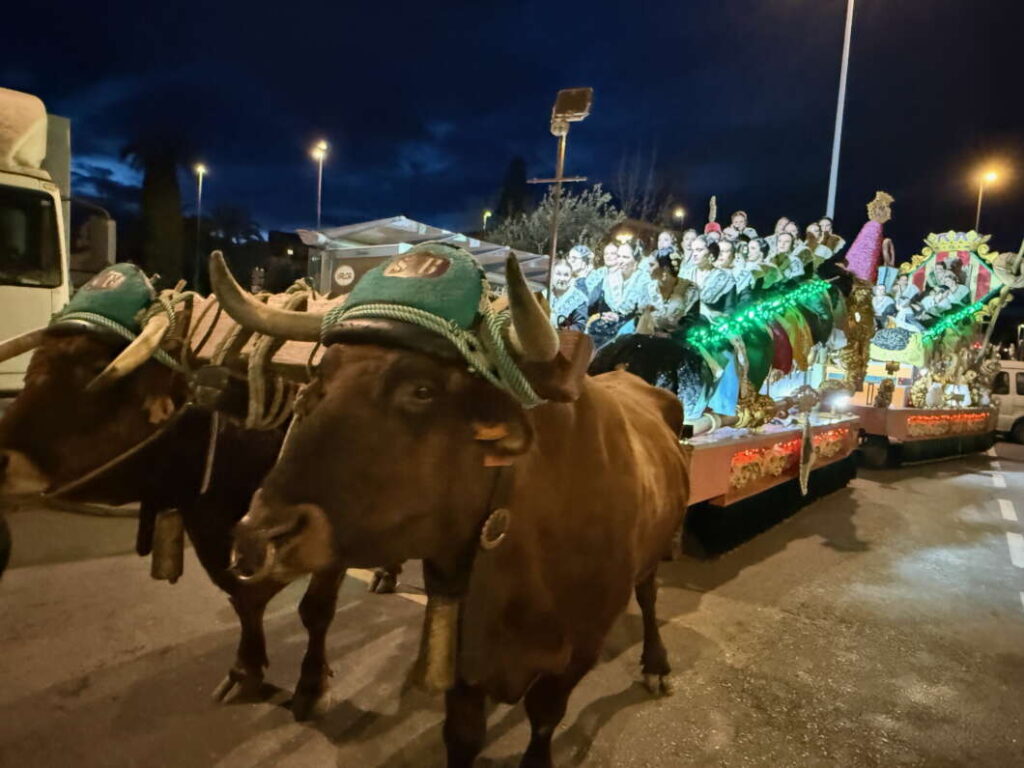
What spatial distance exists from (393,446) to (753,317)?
222 inches

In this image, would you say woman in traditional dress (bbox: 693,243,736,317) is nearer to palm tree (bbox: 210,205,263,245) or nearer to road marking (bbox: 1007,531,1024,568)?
road marking (bbox: 1007,531,1024,568)

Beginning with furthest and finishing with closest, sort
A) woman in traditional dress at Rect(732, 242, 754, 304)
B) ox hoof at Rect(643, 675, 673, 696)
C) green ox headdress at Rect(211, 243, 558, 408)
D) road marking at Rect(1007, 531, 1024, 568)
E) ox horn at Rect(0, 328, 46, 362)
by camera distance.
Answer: woman in traditional dress at Rect(732, 242, 754, 304) < road marking at Rect(1007, 531, 1024, 568) < ox hoof at Rect(643, 675, 673, 696) < ox horn at Rect(0, 328, 46, 362) < green ox headdress at Rect(211, 243, 558, 408)

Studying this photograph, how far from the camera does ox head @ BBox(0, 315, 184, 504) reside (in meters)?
2.28

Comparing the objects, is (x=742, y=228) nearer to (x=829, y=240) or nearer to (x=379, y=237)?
(x=829, y=240)

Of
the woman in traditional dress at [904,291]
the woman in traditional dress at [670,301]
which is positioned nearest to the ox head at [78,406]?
the woman in traditional dress at [670,301]

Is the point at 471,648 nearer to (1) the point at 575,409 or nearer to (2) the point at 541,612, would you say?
(2) the point at 541,612

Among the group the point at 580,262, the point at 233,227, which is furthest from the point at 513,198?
the point at 580,262

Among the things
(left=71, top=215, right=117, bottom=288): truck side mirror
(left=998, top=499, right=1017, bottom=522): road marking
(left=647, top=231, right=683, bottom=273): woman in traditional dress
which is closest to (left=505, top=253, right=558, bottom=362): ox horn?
(left=647, top=231, right=683, bottom=273): woman in traditional dress

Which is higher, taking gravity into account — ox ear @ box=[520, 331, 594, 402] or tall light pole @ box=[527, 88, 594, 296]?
tall light pole @ box=[527, 88, 594, 296]

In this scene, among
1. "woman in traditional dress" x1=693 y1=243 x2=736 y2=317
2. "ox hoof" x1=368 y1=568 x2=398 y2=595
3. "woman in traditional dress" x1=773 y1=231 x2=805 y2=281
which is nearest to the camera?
"ox hoof" x1=368 y1=568 x2=398 y2=595

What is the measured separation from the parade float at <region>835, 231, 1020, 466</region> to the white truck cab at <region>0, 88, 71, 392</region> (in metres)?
11.6

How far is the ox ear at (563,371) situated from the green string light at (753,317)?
400 cm

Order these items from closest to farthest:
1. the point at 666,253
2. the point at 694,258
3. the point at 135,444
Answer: the point at 135,444
the point at 694,258
the point at 666,253

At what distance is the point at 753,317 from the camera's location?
6.43 meters
